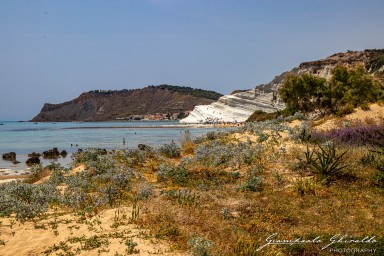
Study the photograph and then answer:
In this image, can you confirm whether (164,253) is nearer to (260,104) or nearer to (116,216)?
(116,216)

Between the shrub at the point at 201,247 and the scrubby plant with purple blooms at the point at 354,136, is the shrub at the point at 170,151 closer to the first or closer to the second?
the scrubby plant with purple blooms at the point at 354,136

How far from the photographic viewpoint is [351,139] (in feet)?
49.8

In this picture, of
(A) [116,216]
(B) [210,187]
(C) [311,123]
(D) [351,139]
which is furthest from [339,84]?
(A) [116,216]

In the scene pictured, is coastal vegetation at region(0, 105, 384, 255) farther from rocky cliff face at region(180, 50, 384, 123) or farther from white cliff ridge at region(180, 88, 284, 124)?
rocky cliff face at region(180, 50, 384, 123)

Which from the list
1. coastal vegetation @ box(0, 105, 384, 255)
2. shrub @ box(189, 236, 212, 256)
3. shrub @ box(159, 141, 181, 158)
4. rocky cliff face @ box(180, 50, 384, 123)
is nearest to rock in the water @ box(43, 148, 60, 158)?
shrub @ box(159, 141, 181, 158)

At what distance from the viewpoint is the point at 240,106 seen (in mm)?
112500

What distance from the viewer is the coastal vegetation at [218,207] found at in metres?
6.02

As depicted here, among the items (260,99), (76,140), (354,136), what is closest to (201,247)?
(354,136)

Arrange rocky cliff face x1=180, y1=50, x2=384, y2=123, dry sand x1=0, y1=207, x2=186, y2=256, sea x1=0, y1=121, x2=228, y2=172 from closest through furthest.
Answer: dry sand x1=0, y1=207, x2=186, y2=256, sea x1=0, y1=121, x2=228, y2=172, rocky cliff face x1=180, y1=50, x2=384, y2=123

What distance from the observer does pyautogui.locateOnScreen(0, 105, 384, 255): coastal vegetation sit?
19.8ft

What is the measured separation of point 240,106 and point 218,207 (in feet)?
347

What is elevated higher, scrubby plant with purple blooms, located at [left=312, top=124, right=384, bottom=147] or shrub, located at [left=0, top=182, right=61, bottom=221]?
scrubby plant with purple blooms, located at [left=312, top=124, right=384, bottom=147]

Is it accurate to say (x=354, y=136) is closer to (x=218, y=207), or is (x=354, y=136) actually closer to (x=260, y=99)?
(x=218, y=207)

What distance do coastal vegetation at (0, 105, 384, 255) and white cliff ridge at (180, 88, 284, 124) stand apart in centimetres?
9391
